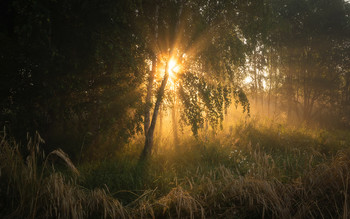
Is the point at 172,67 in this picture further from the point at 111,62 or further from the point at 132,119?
the point at 132,119

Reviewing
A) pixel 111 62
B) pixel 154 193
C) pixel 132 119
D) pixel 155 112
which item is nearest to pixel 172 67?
pixel 155 112

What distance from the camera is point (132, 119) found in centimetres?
425

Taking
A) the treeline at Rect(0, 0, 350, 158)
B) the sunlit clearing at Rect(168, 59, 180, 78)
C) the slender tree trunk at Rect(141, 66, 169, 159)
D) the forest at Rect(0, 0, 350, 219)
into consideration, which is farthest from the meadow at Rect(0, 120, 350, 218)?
the sunlit clearing at Rect(168, 59, 180, 78)

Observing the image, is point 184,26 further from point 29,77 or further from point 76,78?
point 29,77

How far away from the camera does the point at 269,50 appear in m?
14.3

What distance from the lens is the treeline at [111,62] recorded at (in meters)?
3.46

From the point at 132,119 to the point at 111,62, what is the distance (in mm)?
1316

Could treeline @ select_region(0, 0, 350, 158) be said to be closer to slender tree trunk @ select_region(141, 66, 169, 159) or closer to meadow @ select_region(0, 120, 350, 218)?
slender tree trunk @ select_region(141, 66, 169, 159)

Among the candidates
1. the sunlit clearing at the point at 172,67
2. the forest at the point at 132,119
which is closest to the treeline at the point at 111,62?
the forest at the point at 132,119

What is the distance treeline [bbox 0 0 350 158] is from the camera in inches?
136

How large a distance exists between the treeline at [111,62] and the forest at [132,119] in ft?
0.09

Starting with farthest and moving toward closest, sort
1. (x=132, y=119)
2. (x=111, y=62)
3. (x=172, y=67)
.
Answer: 1. (x=172, y=67)
2. (x=132, y=119)
3. (x=111, y=62)

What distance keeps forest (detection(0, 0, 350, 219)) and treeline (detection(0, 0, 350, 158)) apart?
26 millimetres

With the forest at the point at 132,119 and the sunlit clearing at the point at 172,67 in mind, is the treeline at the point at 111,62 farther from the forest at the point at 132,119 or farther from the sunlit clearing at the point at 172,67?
the sunlit clearing at the point at 172,67
